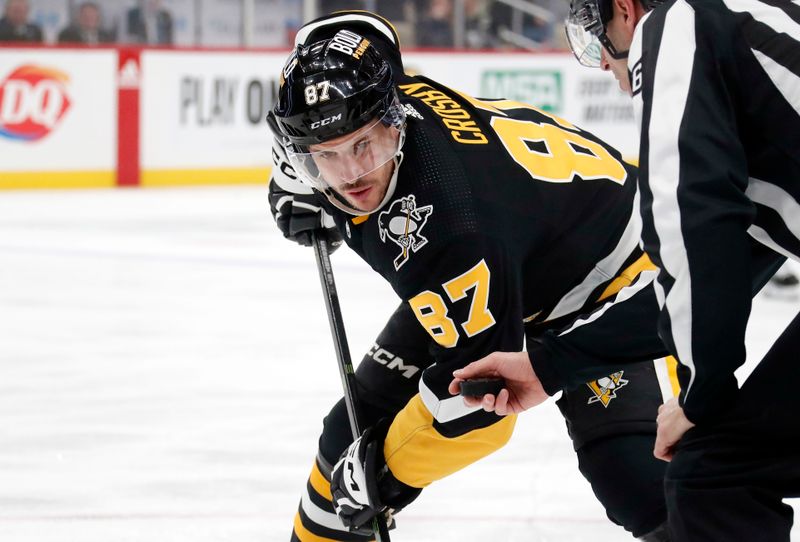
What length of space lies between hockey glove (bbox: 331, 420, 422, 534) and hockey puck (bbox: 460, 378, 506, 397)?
0.34 metres

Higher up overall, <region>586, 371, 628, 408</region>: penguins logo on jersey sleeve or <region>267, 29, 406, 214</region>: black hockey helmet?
<region>267, 29, 406, 214</region>: black hockey helmet

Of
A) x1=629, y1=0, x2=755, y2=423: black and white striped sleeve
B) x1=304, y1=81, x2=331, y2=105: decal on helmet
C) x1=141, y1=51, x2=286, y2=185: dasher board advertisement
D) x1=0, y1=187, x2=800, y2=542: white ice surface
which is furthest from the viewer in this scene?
x1=141, y1=51, x2=286, y2=185: dasher board advertisement

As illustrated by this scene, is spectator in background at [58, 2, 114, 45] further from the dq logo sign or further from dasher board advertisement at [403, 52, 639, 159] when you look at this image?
dasher board advertisement at [403, 52, 639, 159]

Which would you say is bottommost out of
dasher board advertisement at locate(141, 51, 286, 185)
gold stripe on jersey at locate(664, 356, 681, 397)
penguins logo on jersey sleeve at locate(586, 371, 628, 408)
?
dasher board advertisement at locate(141, 51, 286, 185)

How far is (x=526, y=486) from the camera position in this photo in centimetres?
307

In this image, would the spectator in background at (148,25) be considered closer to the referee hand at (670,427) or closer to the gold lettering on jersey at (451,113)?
the gold lettering on jersey at (451,113)

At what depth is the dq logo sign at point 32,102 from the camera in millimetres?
8718

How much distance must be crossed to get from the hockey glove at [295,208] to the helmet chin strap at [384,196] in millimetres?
501

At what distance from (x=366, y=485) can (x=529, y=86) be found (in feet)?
27.4

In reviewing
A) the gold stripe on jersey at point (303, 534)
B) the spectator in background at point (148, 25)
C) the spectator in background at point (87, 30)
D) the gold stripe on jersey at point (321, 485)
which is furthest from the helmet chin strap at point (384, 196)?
the spectator in background at point (148, 25)

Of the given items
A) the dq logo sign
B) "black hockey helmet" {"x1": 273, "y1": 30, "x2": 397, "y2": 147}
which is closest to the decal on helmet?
"black hockey helmet" {"x1": 273, "y1": 30, "x2": 397, "y2": 147}

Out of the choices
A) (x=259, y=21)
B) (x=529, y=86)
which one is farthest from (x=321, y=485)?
(x=259, y=21)

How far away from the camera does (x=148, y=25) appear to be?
32.7ft

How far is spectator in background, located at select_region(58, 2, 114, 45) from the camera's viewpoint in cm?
934
